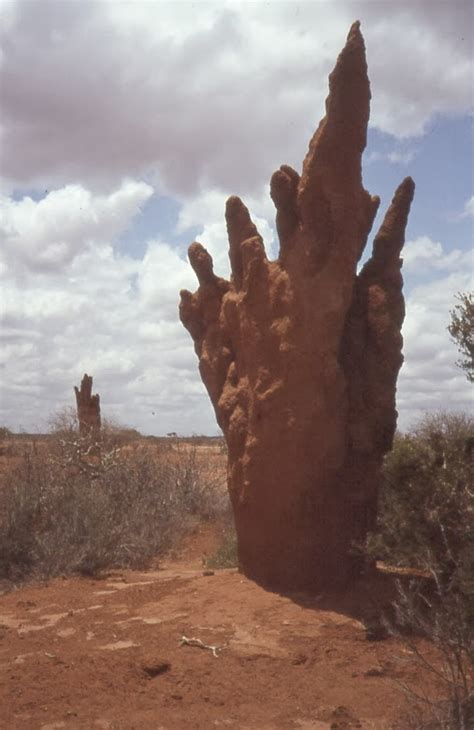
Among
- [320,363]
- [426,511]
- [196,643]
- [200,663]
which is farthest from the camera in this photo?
[320,363]

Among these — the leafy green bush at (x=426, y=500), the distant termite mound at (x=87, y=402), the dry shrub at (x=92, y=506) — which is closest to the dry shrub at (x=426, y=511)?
the leafy green bush at (x=426, y=500)

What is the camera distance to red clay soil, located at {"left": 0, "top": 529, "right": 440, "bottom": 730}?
5.10 m

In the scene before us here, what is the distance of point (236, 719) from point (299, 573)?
115 inches

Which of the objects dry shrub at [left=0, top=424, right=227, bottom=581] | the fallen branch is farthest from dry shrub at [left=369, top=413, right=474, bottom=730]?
dry shrub at [left=0, top=424, right=227, bottom=581]

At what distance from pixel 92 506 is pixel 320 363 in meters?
Answer: 6.10

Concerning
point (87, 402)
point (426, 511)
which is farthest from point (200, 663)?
point (87, 402)

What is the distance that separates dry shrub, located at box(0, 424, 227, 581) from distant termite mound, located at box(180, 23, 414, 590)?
3.68m

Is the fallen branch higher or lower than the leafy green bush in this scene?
lower

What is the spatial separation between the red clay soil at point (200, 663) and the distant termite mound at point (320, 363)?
0.64 metres

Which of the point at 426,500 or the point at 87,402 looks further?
the point at 87,402

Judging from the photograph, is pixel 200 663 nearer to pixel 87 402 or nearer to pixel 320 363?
pixel 320 363

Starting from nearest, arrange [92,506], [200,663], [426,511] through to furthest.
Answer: [200,663], [426,511], [92,506]

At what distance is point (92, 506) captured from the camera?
12.2m

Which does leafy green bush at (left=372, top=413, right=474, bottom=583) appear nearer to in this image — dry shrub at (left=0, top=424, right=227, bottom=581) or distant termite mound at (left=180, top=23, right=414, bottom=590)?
distant termite mound at (left=180, top=23, right=414, bottom=590)
